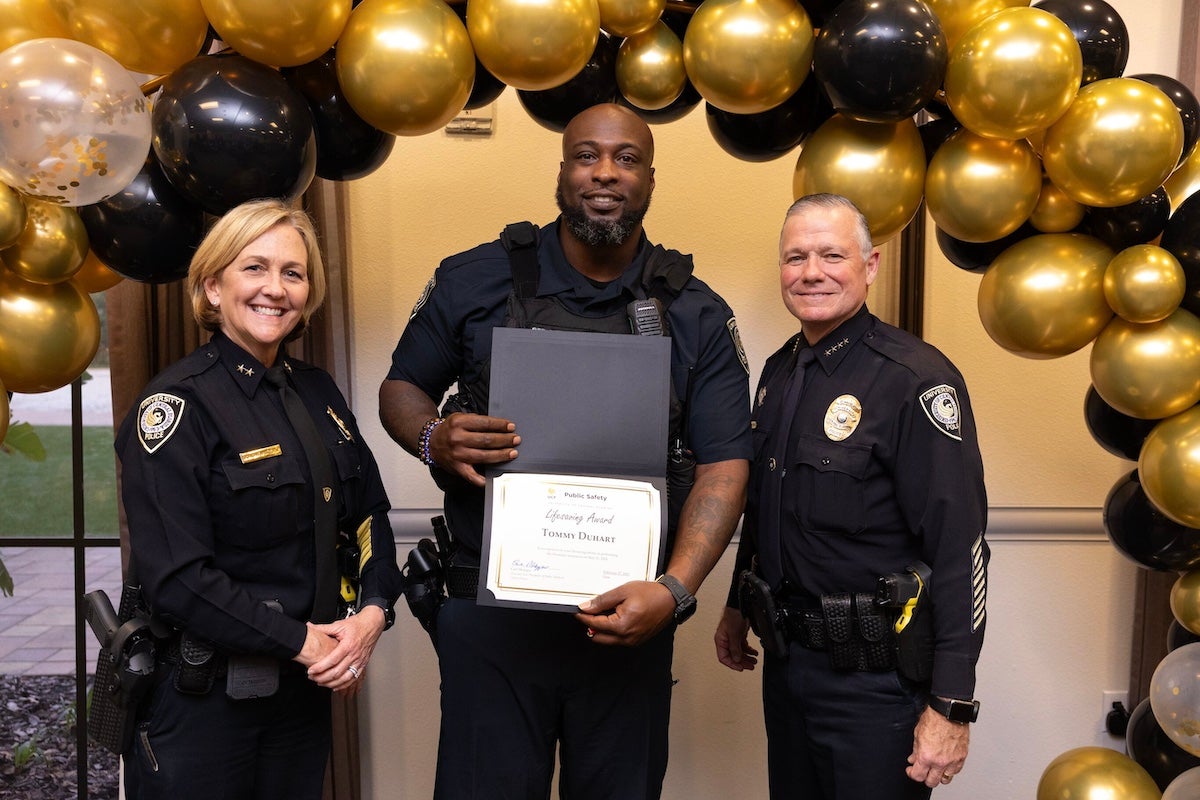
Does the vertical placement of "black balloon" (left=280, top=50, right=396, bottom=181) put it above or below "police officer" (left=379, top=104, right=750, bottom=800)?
above

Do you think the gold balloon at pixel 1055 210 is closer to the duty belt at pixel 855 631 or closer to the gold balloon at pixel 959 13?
the gold balloon at pixel 959 13

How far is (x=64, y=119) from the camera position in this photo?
60.2 inches

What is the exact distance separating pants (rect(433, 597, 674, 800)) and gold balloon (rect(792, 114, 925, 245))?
90cm

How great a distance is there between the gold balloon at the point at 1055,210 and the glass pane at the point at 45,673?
2450 mm

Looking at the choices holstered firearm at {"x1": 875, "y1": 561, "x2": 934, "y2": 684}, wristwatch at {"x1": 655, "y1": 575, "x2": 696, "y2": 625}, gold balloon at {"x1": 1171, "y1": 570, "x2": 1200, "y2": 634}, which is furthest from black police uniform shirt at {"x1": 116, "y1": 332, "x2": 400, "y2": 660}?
gold balloon at {"x1": 1171, "y1": 570, "x2": 1200, "y2": 634}

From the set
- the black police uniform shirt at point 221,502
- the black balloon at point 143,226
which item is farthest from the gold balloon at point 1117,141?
the black balloon at point 143,226

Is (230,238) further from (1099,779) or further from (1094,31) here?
(1099,779)

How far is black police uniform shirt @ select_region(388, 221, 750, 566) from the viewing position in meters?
1.95

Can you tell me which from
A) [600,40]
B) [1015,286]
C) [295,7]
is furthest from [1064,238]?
[295,7]

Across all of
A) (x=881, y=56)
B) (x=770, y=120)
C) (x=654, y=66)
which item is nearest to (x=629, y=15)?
(x=654, y=66)

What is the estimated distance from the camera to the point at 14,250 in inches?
66.1

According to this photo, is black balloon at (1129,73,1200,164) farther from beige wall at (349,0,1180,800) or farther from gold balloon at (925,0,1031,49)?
beige wall at (349,0,1180,800)

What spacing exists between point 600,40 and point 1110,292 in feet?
3.48

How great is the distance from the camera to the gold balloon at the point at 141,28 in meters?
1.62
